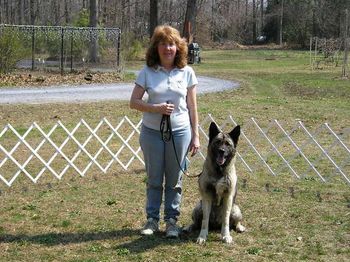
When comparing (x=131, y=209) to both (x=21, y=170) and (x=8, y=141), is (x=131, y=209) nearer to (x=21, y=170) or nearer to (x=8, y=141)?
(x=21, y=170)

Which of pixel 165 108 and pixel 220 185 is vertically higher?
pixel 165 108

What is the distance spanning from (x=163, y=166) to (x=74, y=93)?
1235 cm

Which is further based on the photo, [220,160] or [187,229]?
[187,229]

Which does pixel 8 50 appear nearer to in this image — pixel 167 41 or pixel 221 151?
pixel 167 41

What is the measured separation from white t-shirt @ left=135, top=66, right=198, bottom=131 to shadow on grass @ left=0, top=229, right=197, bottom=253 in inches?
40.7

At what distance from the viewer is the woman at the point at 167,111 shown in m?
4.56

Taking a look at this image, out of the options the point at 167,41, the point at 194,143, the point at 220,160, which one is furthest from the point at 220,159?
the point at 167,41

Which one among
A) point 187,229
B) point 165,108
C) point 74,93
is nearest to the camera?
point 165,108

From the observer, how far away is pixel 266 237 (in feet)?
16.3

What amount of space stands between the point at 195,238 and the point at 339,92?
14628 millimetres

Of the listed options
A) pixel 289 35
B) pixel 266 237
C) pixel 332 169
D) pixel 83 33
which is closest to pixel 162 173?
pixel 266 237

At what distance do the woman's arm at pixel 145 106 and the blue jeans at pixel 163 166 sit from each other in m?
0.23

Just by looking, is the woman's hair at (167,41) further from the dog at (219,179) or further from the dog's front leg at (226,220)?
the dog's front leg at (226,220)

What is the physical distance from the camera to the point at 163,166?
4812 millimetres
